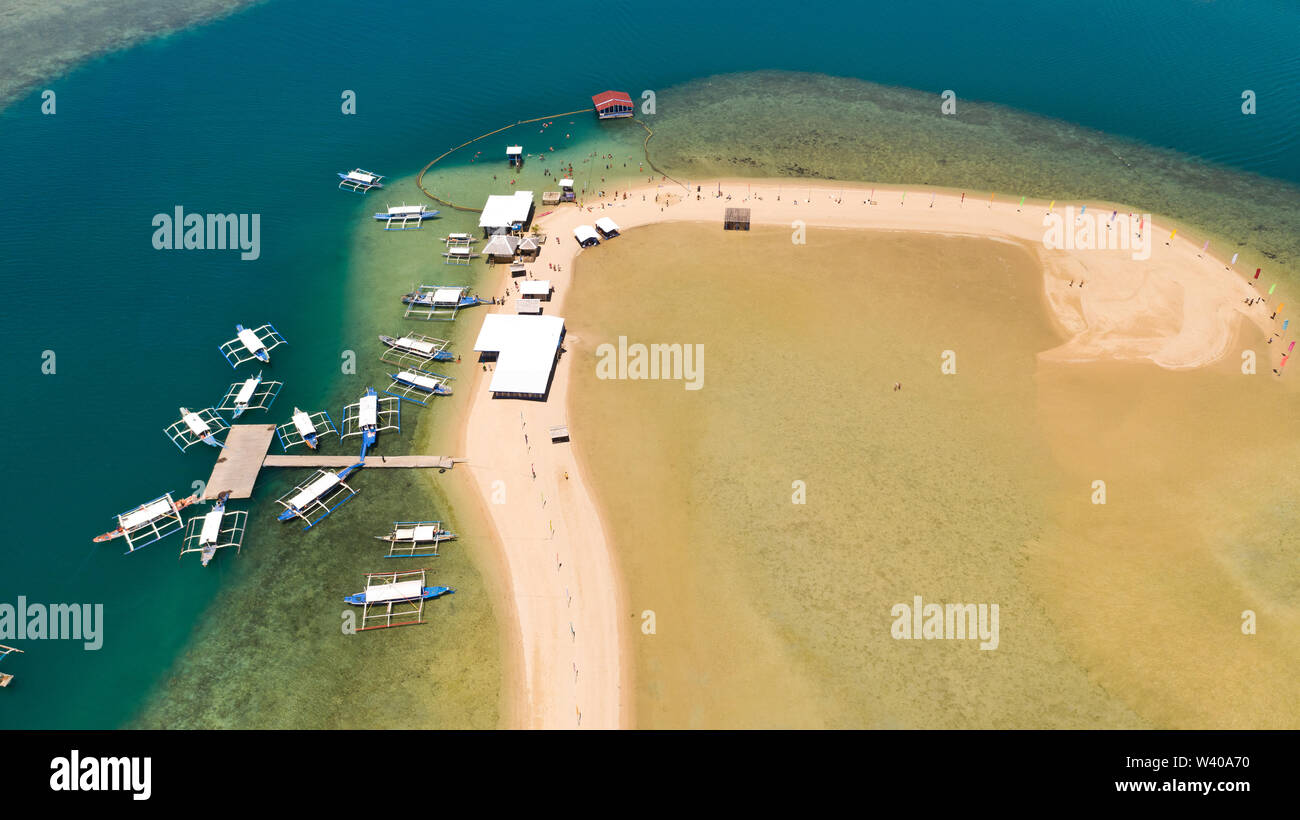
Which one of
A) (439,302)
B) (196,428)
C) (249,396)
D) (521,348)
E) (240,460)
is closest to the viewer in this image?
(240,460)

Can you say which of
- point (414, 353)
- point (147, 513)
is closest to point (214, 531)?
point (147, 513)

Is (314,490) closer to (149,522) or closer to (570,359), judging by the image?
(149,522)

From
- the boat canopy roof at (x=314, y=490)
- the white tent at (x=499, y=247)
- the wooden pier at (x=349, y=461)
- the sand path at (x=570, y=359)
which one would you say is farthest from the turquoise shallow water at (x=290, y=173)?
the white tent at (x=499, y=247)

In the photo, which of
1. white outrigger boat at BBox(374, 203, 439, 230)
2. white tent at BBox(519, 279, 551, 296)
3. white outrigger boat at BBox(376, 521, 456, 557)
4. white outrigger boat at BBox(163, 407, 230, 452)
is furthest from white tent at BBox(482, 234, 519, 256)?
white outrigger boat at BBox(376, 521, 456, 557)

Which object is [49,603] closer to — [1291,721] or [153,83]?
[1291,721]

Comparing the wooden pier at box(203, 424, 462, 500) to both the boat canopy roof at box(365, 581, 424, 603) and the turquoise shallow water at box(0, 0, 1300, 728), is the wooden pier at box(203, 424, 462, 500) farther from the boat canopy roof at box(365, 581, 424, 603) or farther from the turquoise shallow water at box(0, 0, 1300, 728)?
the boat canopy roof at box(365, 581, 424, 603)
